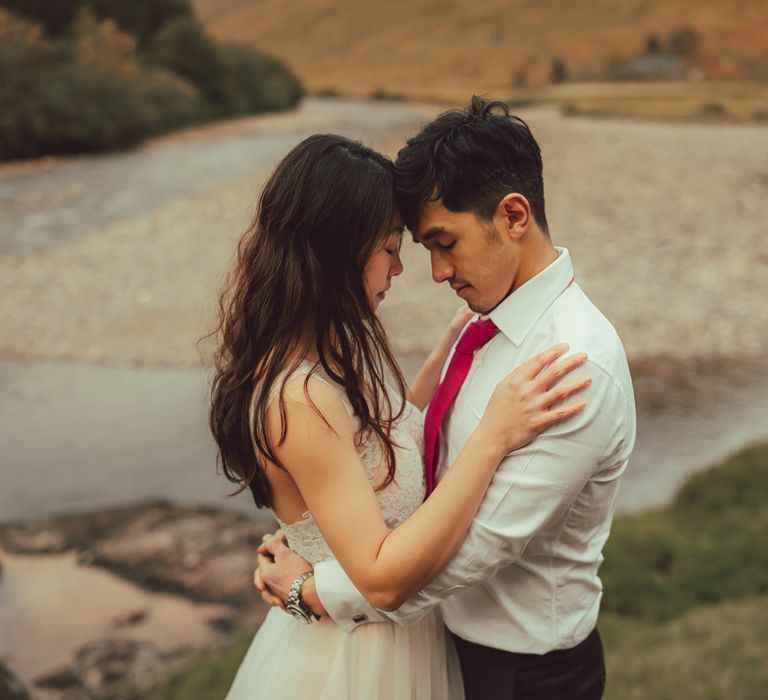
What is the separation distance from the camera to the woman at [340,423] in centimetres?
184

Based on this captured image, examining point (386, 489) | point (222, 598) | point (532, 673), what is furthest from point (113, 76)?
point (532, 673)

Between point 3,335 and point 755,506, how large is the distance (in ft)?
26.2

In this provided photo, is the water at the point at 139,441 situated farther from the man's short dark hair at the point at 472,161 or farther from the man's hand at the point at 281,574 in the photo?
the man's short dark hair at the point at 472,161

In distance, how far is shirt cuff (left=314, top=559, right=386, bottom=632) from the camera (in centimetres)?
197

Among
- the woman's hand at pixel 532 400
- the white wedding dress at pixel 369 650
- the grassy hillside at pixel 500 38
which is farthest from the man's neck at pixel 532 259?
the grassy hillside at pixel 500 38

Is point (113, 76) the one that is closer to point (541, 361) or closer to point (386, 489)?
point (386, 489)

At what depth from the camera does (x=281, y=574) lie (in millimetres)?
2150

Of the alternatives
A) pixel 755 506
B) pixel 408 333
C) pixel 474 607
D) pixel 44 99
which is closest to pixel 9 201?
pixel 44 99

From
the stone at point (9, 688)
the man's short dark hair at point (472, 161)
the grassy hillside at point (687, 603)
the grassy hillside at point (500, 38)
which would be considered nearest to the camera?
the man's short dark hair at point (472, 161)

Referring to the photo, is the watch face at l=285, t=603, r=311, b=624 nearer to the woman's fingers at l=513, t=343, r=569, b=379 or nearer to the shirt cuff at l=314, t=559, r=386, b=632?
the shirt cuff at l=314, t=559, r=386, b=632

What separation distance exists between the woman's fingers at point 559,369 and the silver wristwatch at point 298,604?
2.24ft

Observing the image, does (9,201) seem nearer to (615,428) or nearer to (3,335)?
(3,335)

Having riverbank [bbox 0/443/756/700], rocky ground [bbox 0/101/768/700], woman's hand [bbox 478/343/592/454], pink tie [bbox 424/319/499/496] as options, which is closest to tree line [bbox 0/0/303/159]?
rocky ground [bbox 0/101/768/700]

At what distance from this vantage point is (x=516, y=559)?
1927 millimetres
